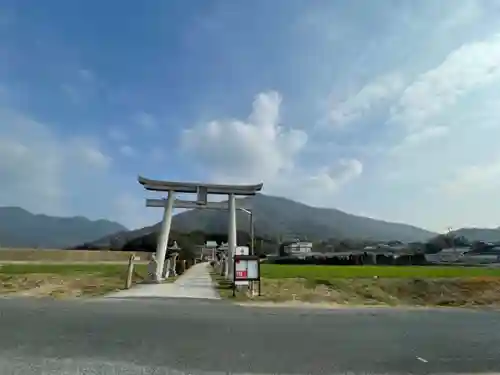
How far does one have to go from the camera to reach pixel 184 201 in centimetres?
2608

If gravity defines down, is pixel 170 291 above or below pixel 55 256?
below

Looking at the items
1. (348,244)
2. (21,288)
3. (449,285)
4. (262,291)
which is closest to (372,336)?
(262,291)

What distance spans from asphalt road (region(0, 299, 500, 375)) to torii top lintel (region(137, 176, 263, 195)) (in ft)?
46.4

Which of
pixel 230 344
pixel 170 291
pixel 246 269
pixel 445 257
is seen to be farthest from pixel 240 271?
pixel 445 257

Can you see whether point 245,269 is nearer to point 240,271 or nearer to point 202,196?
point 240,271

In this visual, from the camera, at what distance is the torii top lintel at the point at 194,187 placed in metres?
25.0

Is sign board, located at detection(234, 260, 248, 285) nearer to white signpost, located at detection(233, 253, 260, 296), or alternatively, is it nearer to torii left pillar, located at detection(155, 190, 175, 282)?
white signpost, located at detection(233, 253, 260, 296)

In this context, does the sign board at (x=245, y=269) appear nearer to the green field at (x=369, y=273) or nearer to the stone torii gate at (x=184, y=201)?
the stone torii gate at (x=184, y=201)

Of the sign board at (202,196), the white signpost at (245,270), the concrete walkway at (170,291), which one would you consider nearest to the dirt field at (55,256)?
the sign board at (202,196)

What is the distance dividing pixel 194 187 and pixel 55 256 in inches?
1605

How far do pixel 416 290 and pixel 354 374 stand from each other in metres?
20.2

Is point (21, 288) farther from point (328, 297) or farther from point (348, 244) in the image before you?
point (348, 244)

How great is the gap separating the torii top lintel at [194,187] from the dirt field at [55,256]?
30.0 m

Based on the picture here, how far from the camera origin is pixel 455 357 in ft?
22.9
